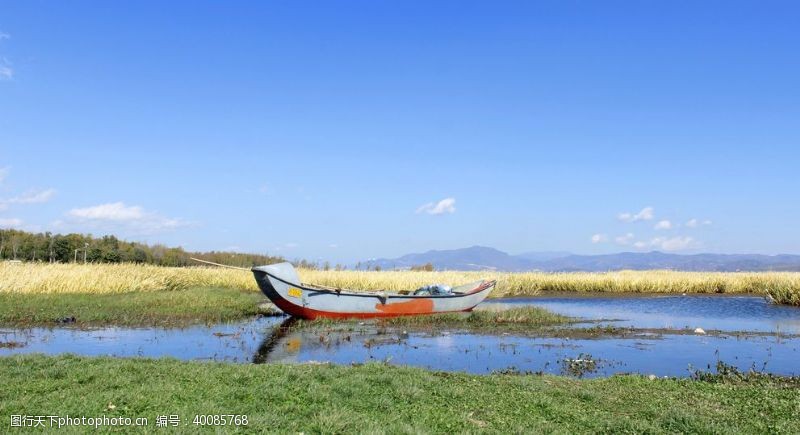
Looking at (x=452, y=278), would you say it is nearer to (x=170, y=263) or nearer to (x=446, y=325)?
(x=446, y=325)

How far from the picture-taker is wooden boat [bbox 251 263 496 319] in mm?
21891

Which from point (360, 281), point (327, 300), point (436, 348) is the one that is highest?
point (360, 281)

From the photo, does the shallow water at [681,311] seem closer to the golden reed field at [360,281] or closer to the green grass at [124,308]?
the golden reed field at [360,281]

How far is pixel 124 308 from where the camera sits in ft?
72.6

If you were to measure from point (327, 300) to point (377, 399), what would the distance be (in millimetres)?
14305

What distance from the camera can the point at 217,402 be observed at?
782 cm

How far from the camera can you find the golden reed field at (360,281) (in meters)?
25.2

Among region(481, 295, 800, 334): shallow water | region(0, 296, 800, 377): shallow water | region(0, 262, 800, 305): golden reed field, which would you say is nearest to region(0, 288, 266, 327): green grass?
region(0, 262, 800, 305): golden reed field

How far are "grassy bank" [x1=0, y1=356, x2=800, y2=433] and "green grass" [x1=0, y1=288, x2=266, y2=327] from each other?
10453mm

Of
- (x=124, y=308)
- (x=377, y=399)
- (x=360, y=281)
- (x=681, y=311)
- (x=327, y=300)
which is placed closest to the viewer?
(x=377, y=399)

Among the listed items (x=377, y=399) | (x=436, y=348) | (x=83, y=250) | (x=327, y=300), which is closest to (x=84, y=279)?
(x=327, y=300)

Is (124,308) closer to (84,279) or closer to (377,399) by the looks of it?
(84,279)

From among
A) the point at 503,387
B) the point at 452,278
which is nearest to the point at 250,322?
the point at 503,387

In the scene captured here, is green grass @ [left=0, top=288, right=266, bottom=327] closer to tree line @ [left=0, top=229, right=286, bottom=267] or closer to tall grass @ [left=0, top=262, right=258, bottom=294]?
tall grass @ [left=0, top=262, right=258, bottom=294]
